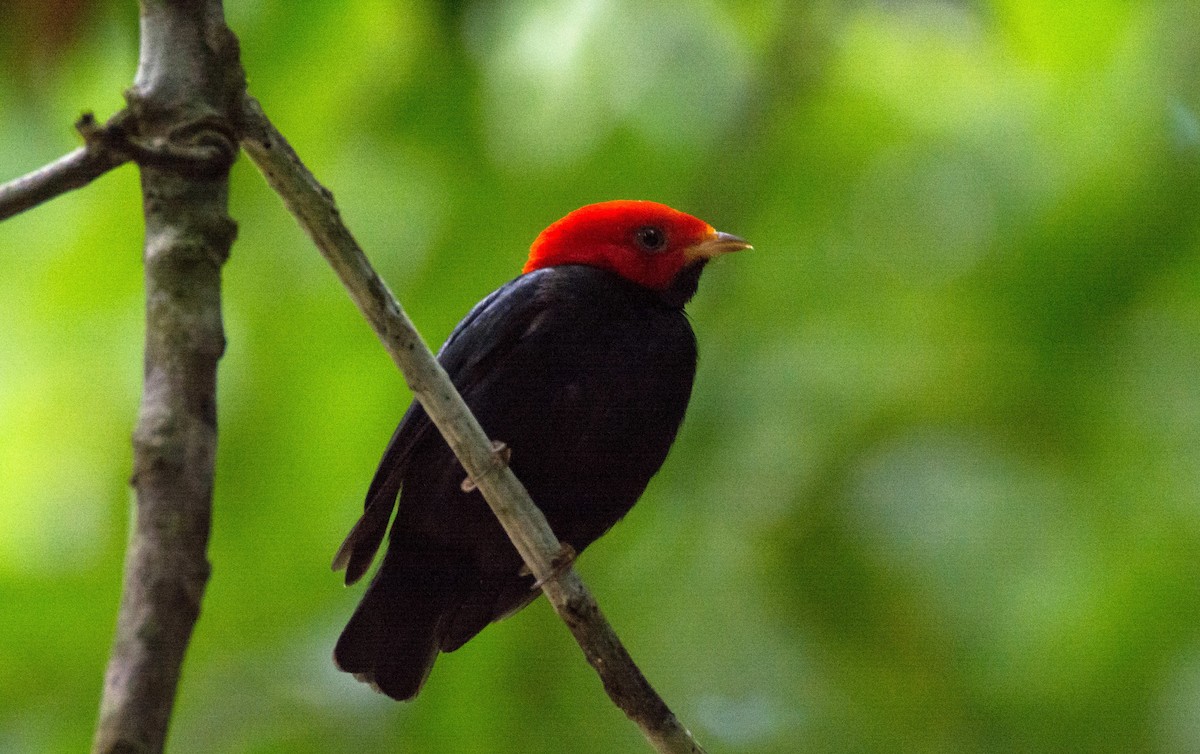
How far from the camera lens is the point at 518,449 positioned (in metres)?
3.91

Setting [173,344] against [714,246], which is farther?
[714,246]

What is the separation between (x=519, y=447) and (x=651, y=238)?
3.03ft

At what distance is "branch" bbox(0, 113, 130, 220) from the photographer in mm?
1612

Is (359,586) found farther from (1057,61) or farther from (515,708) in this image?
(1057,61)

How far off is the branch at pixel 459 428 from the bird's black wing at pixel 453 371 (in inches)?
32.3

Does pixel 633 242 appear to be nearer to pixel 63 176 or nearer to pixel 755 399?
pixel 755 399

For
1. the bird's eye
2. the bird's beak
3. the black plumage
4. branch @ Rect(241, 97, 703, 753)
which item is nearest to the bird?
the black plumage

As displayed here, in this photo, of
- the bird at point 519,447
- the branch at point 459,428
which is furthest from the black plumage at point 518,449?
the branch at point 459,428

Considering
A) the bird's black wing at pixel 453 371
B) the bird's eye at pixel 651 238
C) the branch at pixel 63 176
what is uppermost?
the bird's eye at pixel 651 238

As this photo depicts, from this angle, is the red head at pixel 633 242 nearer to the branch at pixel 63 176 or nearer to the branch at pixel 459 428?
the branch at pixel 459 428

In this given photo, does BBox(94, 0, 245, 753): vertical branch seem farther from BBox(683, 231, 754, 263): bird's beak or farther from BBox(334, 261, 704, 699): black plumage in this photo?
BBox(683, 231, 754, 263): bird's beak

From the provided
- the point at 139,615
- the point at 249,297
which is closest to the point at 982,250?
the point at 249,297

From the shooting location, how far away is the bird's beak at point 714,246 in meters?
4.43

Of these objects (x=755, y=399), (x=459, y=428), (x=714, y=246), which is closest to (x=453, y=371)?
(x=714, y=246)
